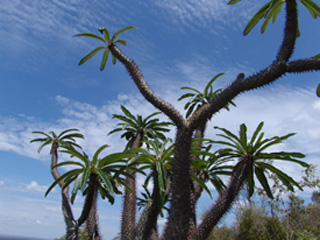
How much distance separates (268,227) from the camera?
801 inches

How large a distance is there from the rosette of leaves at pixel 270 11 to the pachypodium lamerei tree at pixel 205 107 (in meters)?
0.02

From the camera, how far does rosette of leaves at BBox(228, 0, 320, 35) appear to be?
22.3 ft

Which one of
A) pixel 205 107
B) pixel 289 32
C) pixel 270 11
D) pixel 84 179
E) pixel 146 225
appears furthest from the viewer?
pixel 146 225

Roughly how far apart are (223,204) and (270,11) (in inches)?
213

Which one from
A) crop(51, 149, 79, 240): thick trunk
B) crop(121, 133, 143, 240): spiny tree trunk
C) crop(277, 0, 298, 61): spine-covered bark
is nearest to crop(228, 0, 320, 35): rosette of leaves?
crop(277, 0, 298, 61): spine-covered bark

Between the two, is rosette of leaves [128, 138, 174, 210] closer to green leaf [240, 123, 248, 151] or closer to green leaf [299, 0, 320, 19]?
green leaf [240, 123, 248, 151]

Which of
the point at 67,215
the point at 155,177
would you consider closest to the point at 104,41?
the point at 155,177

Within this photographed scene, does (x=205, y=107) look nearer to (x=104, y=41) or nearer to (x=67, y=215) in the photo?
(x=104, y=41)

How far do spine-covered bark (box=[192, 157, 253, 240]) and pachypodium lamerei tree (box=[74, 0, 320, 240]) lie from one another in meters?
0.03

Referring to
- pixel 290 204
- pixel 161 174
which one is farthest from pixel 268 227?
pixel 161 174

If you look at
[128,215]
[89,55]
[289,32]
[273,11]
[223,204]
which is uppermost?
[89,55]

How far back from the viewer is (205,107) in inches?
261

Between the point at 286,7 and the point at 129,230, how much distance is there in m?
8.99

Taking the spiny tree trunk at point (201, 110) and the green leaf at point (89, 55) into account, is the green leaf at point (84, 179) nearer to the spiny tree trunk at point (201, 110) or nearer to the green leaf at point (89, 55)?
the spiny tree trunk at point (201, 110)
